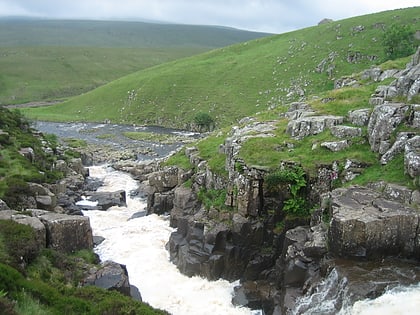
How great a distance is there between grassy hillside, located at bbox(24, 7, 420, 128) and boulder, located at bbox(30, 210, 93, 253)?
84.9m

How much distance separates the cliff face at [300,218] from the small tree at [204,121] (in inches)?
2827

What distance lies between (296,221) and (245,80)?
4299 inches

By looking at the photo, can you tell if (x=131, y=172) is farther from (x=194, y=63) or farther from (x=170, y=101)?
(x=194, y=63)

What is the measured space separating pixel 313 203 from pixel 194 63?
138830mm

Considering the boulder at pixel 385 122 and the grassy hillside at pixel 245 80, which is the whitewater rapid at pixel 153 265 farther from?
the grassy hillside at pixel 245 80

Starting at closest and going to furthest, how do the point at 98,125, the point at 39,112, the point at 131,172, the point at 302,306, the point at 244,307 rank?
the point at 302,306
the point at 244,307
the point at 131,172
the point at 98,125
the point at 39,112

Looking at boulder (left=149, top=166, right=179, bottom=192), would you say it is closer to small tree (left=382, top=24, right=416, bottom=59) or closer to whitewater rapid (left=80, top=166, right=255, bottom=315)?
whitewater rapid (left=80, top=166, right=255, bottom=315)

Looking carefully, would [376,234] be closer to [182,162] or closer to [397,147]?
[397,147]

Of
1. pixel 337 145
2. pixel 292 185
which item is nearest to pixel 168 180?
pixel 292 185

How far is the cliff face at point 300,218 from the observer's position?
991 inches

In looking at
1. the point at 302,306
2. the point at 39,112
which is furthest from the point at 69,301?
the point at 39,112

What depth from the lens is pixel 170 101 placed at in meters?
138

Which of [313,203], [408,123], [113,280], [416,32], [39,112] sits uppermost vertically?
[416,32]

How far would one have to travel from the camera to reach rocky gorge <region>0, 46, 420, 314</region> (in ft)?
82.0
